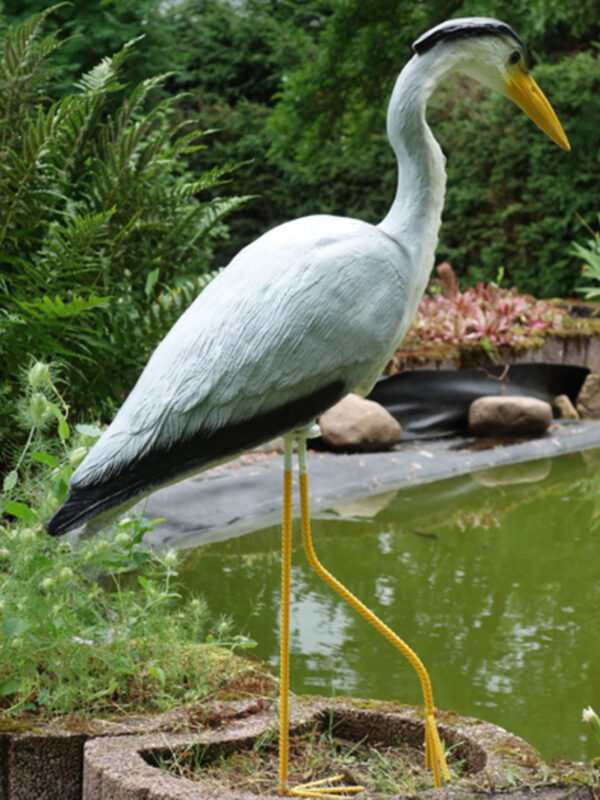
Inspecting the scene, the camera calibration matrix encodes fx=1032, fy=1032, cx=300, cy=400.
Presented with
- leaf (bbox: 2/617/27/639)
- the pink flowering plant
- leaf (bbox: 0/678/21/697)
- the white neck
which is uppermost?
the white neck

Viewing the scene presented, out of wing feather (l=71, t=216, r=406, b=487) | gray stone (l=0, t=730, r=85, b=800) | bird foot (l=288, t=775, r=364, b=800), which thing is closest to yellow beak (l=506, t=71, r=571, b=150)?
wing feather (l=71, t=216, r=406, b=487)

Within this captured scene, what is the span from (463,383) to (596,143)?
18.0 ft

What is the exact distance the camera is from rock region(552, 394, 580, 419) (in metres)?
8.71

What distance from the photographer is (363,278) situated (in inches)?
79.0

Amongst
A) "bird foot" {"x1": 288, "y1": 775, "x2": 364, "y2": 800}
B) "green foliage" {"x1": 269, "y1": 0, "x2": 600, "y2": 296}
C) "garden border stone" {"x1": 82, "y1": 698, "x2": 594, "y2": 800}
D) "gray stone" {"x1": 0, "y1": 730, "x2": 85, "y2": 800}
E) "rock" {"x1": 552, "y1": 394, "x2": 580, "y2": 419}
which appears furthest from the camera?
"green foliage" {"x1": 269, "y1": 0, "x2": 600, "y2": 296}

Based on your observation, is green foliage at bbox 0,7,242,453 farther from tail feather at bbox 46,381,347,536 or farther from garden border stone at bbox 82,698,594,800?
garden border stone at bbox 82,698,594,800

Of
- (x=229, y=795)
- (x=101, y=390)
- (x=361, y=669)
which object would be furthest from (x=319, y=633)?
(x=229, y=795)

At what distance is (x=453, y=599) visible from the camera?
13.4 feet

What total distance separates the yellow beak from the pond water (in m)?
1.47

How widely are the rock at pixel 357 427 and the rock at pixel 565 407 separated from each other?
86.1 inches

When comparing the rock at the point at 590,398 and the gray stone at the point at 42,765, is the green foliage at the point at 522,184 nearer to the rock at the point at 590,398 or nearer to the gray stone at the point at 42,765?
the rock at the point at 590,398

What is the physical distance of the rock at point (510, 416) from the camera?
7.67 meters

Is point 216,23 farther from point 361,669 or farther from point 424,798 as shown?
point 424,798

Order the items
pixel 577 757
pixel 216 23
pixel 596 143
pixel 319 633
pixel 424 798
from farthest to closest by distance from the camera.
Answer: pixel 216 23, pixel 596 143, pixel 319 633, pixel 577 757, pixel 424 798
